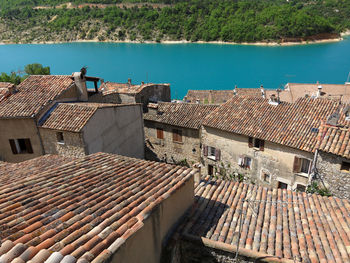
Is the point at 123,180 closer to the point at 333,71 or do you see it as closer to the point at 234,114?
the point at 234,114

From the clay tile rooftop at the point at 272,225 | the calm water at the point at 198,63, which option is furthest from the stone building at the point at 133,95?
the calm water at the point at 198,63

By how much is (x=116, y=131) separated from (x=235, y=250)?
1086 centimetres

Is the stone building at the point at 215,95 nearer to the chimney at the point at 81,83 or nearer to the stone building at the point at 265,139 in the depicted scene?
the stone building at the point at 265,139

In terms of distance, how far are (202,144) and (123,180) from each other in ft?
40.0

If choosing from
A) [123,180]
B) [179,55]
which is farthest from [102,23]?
[123,180]

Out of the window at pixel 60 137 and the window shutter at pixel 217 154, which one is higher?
the window at pixel 60 137

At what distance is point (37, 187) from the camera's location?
628cm

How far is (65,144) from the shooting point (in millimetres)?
13633

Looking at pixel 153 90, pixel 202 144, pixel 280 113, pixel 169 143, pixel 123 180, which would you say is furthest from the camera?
pixel 153 90

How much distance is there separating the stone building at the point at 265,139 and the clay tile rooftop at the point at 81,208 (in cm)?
872

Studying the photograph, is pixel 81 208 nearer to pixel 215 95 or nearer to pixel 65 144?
pixel 65 144

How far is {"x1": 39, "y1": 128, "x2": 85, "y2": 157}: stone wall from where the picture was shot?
43.4ft

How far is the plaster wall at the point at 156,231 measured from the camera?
481 centimetres

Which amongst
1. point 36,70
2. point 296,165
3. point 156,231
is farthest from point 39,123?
point 36,70
